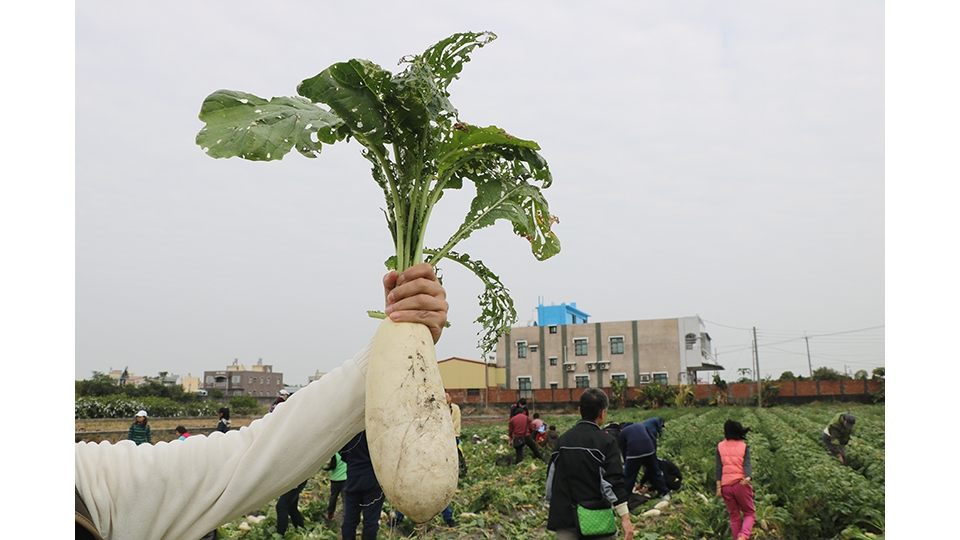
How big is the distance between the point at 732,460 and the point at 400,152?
249 inches

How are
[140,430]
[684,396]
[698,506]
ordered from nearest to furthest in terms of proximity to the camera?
1. [698,506]
2. [140,430]
3. [684,396]

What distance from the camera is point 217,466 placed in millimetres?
1951

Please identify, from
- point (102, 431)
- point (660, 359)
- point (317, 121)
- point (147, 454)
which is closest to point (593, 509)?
point (147, 454)

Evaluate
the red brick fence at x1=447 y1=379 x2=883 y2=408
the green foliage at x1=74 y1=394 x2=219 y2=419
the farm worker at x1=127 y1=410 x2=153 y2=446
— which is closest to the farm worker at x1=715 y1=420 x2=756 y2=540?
the farm worker at x1=127 y1=410 x2=153 y2=446

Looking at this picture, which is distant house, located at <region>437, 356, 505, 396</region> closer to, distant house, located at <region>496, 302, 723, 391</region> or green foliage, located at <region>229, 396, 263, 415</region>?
distant house, located at <region>496, 302, 723, 391</region>

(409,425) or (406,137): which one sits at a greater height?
(406,137)

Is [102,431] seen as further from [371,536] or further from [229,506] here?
[229,506]

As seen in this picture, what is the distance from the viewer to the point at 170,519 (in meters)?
1.88

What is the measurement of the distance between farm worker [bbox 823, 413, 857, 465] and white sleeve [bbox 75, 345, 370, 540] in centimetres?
1053

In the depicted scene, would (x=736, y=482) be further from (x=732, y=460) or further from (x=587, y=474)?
(x=587, y=474)

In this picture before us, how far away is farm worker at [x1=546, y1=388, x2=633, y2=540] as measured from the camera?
4840 mm

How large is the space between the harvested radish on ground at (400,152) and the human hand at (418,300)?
34mm

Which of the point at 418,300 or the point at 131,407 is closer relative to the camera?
the point at 418,300

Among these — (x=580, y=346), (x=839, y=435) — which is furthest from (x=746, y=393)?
(x=839, y=435)
